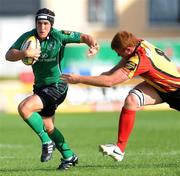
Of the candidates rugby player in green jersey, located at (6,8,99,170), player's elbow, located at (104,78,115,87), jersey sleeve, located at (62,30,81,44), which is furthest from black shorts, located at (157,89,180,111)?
jersey sleeve, located at (62,30,81,44)

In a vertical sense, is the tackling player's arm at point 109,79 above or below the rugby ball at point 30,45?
below

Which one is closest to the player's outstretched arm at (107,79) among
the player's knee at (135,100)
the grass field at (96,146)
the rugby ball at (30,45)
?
the player's knee at (135,100)

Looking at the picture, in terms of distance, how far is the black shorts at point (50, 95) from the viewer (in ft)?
37.8

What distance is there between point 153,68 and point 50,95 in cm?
135

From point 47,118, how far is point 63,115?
41.1 feet

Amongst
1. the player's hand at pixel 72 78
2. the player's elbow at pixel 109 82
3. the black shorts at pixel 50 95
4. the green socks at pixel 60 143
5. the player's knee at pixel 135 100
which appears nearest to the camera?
the player's hand at pixel 72 78

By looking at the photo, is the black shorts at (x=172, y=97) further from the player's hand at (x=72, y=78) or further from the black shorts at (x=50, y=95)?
the player's hand at (x=72, y=78)

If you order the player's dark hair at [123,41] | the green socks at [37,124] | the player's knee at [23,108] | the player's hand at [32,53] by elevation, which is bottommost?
the green socks at [37,124]

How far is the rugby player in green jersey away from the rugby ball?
0.06 metres

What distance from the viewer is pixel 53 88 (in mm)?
11602

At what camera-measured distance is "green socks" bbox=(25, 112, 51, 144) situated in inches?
448

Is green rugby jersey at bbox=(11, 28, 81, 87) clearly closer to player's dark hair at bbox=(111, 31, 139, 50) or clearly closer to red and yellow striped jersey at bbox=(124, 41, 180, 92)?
player's dark hair at bbox=(111, 31, 139, 50)

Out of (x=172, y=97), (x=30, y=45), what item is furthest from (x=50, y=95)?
(x=172, y=97)

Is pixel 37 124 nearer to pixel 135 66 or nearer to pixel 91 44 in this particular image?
pixel 91 44
